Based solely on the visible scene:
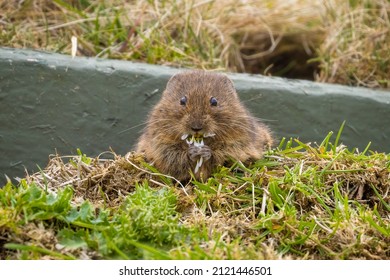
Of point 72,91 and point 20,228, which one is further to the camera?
point 72,91

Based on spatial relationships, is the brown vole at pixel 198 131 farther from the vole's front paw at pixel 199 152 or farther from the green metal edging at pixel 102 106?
the green metal edging at pixel 102 106

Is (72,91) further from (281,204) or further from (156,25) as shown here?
(281,204)

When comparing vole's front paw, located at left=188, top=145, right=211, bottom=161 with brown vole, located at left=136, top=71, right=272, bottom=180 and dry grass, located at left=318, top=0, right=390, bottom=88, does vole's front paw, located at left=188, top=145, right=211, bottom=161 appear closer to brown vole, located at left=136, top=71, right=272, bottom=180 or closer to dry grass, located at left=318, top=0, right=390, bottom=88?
brown vole, located at left=136, top=71, right=272, bottom=180

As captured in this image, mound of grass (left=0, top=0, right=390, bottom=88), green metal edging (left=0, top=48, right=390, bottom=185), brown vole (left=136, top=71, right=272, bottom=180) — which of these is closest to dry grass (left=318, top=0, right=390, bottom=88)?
mound of grass (left=0, top=0, right=390, bottom=88)

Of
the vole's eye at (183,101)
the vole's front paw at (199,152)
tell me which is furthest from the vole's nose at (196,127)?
the vole's eye at (183,101)

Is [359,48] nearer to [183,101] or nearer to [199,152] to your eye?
[183,101]
